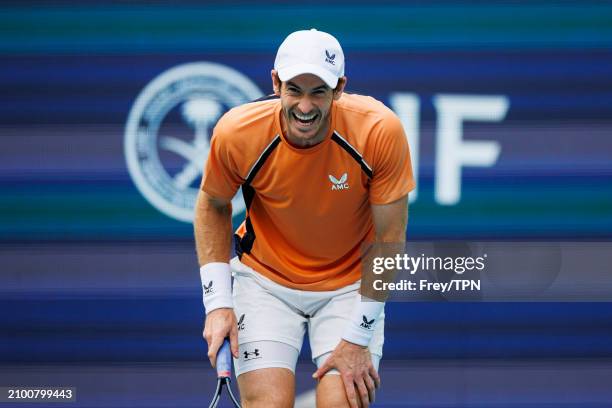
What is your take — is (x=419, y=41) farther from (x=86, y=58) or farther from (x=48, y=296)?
(x=48, y=296)

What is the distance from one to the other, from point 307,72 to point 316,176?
458 millimetres

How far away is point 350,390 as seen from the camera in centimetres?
422

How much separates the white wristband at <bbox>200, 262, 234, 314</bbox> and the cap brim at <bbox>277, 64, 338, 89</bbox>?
803mm

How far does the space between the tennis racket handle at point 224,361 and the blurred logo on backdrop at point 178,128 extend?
1.67 metres

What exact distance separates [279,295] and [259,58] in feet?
5.44

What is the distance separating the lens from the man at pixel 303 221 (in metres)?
4.22

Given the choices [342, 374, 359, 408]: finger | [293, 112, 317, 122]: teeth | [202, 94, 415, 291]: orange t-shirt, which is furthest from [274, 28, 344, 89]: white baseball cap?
[342, 374, 359, 408]: finger

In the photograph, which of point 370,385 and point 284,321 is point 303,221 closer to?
point 284,321

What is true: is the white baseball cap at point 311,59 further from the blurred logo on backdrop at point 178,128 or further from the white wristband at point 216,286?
the blurred logo on backdrop at point 178,128

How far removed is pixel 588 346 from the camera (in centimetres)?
584

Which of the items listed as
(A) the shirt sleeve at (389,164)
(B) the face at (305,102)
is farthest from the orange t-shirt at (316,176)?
(B) the face at (305,102)

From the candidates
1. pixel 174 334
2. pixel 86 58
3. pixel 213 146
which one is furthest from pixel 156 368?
pixel 213 146

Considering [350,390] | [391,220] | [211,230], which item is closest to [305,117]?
[391,220]

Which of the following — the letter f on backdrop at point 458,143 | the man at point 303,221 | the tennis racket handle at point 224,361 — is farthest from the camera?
the letter f on backdrop at point 458,143
